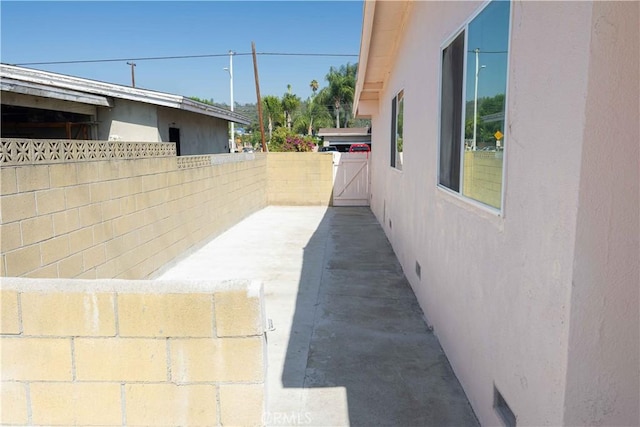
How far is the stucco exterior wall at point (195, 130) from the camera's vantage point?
10.2 m

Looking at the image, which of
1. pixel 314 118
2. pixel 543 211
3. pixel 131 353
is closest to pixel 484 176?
pixel 543 211

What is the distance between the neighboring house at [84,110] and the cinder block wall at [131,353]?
5.52 m

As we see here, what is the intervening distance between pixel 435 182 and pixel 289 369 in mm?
2199

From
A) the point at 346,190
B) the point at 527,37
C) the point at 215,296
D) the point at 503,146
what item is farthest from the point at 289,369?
the point at 346,190

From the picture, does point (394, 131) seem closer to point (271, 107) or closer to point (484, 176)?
point (484, 176)

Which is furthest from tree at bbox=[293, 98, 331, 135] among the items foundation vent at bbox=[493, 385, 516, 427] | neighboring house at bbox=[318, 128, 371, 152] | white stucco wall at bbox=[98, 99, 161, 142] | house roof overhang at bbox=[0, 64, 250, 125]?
foundation vent at bbox=[493, 385, 516, 427]

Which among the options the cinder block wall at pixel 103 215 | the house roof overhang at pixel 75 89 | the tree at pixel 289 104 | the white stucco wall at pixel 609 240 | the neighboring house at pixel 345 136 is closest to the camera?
the white stucco wall at pixel 609 240

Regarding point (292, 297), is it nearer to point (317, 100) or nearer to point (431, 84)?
point (431, 84)

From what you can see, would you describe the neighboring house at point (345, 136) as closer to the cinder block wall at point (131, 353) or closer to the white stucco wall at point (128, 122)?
the white stucco wall at point (128, 122)

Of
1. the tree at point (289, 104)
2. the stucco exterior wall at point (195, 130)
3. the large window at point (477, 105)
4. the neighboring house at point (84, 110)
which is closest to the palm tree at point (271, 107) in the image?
the tree at point (289, 104)

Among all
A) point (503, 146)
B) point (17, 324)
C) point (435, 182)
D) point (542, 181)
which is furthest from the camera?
point (435, 182)

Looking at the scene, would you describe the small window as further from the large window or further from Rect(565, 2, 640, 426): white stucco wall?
Rect(565, 2, 640, 426): white stucco wall

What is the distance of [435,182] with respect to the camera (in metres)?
4.34

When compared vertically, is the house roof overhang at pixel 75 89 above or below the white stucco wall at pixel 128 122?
above
